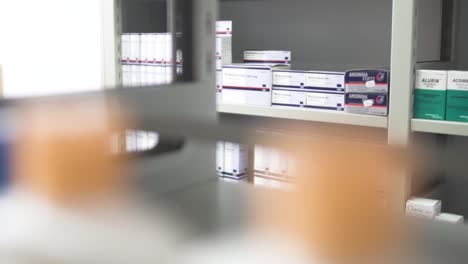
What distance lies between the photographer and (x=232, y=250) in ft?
1.13

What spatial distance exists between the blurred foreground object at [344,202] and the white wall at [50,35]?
6.36ft

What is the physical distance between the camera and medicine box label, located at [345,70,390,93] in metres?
1.50

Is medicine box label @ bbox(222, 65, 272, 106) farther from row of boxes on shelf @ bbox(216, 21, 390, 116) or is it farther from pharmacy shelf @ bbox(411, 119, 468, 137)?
pharmacy shelf @ bbox(411, 119, 468, 137)

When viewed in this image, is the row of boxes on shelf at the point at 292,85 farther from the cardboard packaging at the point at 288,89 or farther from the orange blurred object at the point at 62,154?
the orange blurred object at the point at 62,154

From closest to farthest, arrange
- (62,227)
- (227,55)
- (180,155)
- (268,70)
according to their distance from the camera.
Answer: (62,227)
(180,155)
(268,70)
(227,55)

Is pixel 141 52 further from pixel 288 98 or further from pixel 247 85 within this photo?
pixel 288 98

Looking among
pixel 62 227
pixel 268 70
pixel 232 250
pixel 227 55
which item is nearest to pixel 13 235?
pixel 62 227

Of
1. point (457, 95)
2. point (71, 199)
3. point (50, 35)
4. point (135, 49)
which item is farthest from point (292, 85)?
point (71, 199)

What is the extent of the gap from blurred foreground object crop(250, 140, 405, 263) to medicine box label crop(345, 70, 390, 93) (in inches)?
47.8

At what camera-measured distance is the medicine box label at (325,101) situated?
1.62 meters

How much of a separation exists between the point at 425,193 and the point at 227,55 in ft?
2.41

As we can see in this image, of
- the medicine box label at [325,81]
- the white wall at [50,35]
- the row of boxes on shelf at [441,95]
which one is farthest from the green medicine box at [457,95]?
the white wall at [50,35]

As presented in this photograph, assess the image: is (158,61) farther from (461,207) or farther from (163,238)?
(163,238)

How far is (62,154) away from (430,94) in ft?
4.14
